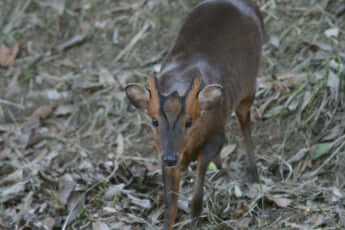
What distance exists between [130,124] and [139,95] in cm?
227

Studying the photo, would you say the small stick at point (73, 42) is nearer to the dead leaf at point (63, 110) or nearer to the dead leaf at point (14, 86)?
the dead leaf at point (14, 86)

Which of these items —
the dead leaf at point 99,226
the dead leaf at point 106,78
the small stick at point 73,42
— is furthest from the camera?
the small stick at point 73,42

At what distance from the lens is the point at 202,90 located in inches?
183

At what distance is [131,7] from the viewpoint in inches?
337

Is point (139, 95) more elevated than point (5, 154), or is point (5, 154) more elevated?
point (139, 95)

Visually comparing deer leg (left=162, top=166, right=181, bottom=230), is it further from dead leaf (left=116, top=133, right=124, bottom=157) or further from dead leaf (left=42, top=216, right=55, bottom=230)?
dead leaf (left=116, top=133, right=124, bottom=157)

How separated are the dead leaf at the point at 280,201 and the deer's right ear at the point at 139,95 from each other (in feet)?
5.39

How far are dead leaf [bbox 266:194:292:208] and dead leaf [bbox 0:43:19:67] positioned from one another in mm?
4629

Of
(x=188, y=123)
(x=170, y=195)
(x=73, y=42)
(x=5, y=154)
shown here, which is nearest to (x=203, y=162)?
(x=170, y=195)

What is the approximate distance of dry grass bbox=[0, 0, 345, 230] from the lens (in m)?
5.48

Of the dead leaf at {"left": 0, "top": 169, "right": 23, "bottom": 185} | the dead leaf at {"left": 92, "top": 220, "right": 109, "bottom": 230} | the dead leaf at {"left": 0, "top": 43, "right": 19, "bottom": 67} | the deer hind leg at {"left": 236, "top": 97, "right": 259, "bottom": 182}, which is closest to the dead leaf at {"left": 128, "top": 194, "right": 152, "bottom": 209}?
the dead leaf at {"left": 92, "top": 220, "right": 109, "bottom": 230}

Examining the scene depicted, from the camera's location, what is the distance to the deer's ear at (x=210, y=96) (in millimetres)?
4629

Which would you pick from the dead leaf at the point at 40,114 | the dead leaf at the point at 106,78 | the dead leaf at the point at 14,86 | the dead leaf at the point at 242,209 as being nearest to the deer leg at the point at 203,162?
the dead leaf at the point at 242,209

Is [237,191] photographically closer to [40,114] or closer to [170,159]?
[170,159]
